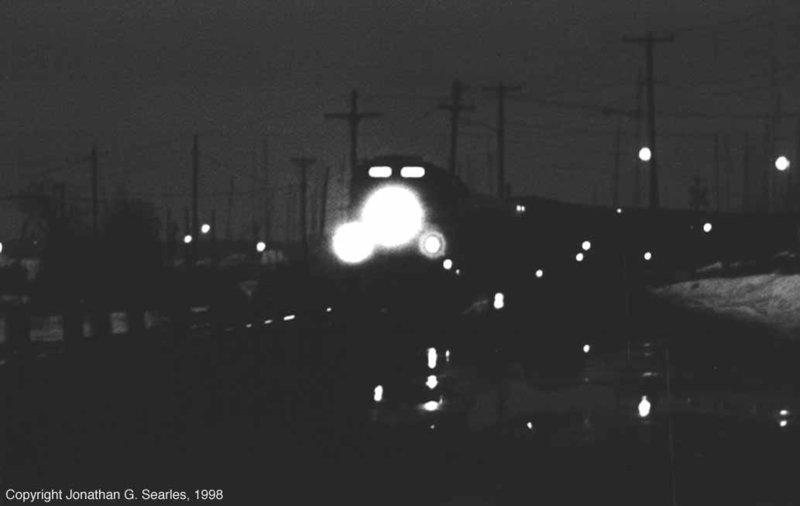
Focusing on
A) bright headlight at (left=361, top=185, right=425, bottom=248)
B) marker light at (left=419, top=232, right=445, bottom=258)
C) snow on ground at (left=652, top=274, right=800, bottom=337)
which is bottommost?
snow on ground at (left=652, top=274, right=800, bottom=337)

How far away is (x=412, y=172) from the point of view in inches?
1800

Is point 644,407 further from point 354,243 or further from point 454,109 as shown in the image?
point 454,109

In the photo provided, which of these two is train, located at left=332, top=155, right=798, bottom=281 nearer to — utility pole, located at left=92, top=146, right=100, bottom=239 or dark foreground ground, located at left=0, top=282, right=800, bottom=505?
A: dark foreground ground, located at left=0, top=282, right=800, bottom=505

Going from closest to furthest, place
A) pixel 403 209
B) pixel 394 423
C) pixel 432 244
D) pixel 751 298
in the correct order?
pixel 394 423, pixel 403 209, pixel 432 244, pixel 751 298

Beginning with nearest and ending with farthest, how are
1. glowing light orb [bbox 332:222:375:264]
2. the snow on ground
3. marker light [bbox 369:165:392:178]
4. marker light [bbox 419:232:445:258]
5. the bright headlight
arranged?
the snow on ground, the bright headlight, marker light [bbox 419:232:445:258], glowing light orb [bbox 332:222:375:264], marker light [bbox 369:165:392:178]

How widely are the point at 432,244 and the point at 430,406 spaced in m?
26.3

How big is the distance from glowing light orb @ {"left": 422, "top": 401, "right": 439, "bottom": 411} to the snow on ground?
1742 centimetres

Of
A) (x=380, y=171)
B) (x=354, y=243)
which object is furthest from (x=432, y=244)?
(x=354, y=243)

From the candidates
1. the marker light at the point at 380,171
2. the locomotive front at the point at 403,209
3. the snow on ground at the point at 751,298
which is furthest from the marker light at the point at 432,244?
the snow on ground at the point at 751,298

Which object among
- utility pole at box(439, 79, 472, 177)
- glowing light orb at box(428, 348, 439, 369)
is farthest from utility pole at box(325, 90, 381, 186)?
glowing light orb at box(428, 348, 439, 369)

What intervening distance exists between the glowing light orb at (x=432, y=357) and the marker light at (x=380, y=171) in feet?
51.6

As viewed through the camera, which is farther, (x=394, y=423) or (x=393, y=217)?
(x=393, y=217)

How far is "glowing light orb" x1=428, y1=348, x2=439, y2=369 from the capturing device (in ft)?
85.5

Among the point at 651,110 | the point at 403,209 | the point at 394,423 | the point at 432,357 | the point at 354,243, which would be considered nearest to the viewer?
the point at 394,423
